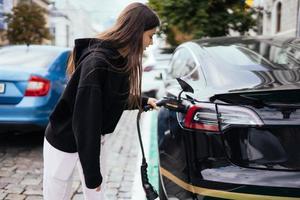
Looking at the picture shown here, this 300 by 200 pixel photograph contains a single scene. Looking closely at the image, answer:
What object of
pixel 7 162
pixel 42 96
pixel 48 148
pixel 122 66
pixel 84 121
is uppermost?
pixel 122 66

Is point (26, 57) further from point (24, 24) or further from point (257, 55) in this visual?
point (24, 24)

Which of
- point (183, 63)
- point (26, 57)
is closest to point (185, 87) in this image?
point (183, 63)

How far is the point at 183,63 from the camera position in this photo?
14.3ft

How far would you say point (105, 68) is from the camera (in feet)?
7.16

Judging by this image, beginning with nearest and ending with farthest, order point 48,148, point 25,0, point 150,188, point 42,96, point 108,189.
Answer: point 48,148 → point 150,188 → point 108,189 → point 42,96 → point 25,0

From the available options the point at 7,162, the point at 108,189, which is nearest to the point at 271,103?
the point at 108,189

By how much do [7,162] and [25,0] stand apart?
38.8m

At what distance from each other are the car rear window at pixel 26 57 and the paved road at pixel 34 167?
110 centimetres

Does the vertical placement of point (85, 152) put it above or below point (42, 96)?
above

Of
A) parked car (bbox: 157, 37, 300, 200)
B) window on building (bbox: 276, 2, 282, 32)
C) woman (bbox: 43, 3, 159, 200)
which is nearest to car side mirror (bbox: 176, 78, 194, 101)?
parked car (bbox: 157, 37, 300, 200)

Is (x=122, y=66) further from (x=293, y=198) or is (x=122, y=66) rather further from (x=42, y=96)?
(x=42, y=96)

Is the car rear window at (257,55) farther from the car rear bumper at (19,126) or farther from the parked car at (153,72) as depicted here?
the parked car at (153,72)

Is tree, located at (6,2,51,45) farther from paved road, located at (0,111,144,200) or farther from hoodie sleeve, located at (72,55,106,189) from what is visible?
hoodie sleeve, located at (72,55,106,189)

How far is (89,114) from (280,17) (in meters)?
17.1
